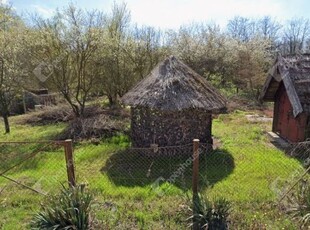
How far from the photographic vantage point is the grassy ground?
6152 millimetres

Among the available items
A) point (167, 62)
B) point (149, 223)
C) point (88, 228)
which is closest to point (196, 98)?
point (167, 62)

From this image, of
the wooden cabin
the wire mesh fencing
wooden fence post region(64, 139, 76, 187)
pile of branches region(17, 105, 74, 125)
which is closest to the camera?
wooden fence post region(64, 139, 76, 187)

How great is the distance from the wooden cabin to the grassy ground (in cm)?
113

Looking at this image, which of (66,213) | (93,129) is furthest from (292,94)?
(66,213)

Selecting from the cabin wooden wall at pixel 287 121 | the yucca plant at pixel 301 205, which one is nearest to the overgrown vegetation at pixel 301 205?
the yucca plant at pixel 301 205

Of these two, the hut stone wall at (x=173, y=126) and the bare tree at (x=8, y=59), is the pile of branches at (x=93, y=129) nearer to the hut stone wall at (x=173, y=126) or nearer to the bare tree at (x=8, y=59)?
the hut stone wall at (x=173, y=126)

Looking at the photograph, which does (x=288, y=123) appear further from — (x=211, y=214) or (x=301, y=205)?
(x=211, y=214)

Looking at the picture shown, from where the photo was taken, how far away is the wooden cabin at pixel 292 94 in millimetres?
10484

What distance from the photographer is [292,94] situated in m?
10.7

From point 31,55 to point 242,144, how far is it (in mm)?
11850

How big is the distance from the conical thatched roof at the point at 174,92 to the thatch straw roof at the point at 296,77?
2.49 meters

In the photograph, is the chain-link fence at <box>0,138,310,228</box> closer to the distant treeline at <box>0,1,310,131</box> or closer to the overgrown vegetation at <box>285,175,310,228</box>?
the overgrown vegetation at <box>285,175,310,228</box>

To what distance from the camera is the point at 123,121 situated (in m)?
15.6

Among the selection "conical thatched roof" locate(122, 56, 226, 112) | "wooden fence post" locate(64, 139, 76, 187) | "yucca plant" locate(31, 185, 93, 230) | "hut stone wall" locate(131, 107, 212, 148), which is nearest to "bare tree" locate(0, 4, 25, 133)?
"conical thatched roof" locate(122, 56, 226, 112)
